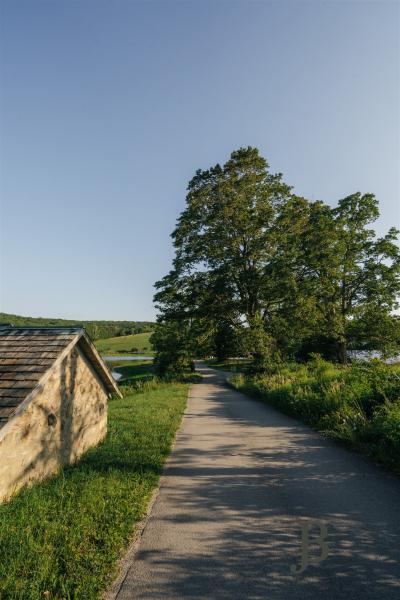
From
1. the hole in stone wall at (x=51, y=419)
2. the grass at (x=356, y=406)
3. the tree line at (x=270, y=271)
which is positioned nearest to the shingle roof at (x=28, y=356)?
the hole in stone wall at (x=51, y=419)

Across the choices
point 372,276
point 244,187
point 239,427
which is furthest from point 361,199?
point 239,427

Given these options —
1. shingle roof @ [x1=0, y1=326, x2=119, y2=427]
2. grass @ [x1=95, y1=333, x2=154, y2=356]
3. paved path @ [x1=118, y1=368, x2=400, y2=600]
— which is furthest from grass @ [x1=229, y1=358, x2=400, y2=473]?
grass @ [x1=95, y1=333, x2=154, y2=356]

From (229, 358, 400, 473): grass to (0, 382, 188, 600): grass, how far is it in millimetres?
5115

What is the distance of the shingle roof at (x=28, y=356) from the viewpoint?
6.09m

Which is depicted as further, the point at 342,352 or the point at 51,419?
the point at 342,352

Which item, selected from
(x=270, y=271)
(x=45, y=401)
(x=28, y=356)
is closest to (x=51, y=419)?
(x=45, y=401)

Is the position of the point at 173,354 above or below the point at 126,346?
above

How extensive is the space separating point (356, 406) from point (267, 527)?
638cm

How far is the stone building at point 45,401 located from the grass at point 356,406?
7.12m

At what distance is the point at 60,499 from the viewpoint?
5.32 m

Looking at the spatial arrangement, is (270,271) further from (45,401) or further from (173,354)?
(45,401)

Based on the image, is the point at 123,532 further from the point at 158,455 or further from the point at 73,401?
the point at 73,401

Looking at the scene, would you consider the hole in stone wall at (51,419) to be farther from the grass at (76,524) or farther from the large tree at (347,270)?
the large tree at (347,270)

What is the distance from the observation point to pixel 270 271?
2306 cm
